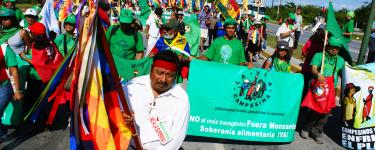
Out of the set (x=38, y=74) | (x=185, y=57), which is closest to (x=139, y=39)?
(x=185, y=57)

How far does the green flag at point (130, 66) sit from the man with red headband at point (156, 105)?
3.21 meters

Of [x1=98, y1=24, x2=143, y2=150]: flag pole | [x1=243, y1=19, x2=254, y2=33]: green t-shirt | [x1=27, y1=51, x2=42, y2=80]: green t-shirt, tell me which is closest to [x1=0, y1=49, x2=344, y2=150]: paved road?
[x1=27, y1=51, x2=42, y2=80]: green t-shirt

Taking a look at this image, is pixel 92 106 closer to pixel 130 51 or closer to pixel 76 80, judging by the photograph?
pixel 76 80

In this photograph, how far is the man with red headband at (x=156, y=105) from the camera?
2.79m

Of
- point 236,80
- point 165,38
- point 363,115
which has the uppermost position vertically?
point 165,38

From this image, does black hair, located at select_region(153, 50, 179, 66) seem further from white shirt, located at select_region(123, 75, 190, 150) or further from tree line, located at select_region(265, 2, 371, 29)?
tree line, located at select_region(265, 2, 371, 29)

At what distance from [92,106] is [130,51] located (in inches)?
147

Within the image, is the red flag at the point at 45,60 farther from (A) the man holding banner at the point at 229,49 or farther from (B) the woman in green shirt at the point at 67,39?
(A) the man holding banner at the point at 229,49

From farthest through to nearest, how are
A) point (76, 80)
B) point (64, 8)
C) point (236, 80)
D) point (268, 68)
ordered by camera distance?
1. point (64, 8)
2. point (268, 68)
3. point (236, 80)
4. point (76, 80)

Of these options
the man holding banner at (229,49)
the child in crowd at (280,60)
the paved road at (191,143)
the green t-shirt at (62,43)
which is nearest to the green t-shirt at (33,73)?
the green t-shirt at (62,43)

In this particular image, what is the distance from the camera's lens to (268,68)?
5.88 meters

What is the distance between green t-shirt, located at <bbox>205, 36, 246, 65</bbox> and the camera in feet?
19.5

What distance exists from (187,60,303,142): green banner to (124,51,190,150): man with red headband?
2.36m

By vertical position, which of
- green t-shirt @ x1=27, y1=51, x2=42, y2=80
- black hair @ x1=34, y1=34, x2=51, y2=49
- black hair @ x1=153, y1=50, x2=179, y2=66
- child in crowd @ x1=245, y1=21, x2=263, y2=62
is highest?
black hair @ x1=153, y1=50, x2=179, y2=66
